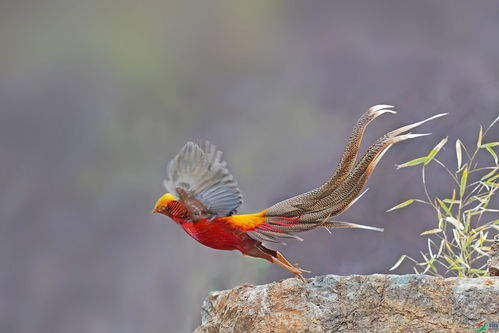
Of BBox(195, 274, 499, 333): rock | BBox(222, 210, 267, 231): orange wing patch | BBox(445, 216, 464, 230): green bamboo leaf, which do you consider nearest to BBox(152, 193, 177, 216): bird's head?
BBox(222, 210, 267, 231): orange wing patch

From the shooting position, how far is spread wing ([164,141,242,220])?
1497 millimetres

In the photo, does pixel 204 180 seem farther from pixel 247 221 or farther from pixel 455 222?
pixel 455 222

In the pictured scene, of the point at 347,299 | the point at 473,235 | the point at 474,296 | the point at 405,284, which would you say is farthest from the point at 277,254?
the point at 473,235

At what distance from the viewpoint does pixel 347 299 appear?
148 centimetres

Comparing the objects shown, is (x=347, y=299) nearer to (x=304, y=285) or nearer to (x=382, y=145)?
(x=304, y=285)

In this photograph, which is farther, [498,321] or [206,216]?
[206,216]

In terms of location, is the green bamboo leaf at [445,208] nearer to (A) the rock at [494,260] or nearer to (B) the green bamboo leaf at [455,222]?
(B) the green bamboo leaf at [455,222]

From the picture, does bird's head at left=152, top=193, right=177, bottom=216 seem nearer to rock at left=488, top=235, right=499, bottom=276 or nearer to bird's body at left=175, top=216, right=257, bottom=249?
bird's body at left=175, top=216, right=257, bottom=249

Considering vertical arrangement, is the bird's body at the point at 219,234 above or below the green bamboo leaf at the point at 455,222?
below

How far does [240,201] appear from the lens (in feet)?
5.24

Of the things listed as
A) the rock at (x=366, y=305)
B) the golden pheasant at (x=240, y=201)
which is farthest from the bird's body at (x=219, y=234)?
the rock at (x=366, y=305)

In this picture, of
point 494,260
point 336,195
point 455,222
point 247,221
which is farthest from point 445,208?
point 247,221

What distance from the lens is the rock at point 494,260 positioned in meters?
1.59

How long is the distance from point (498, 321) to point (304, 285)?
440 mm
